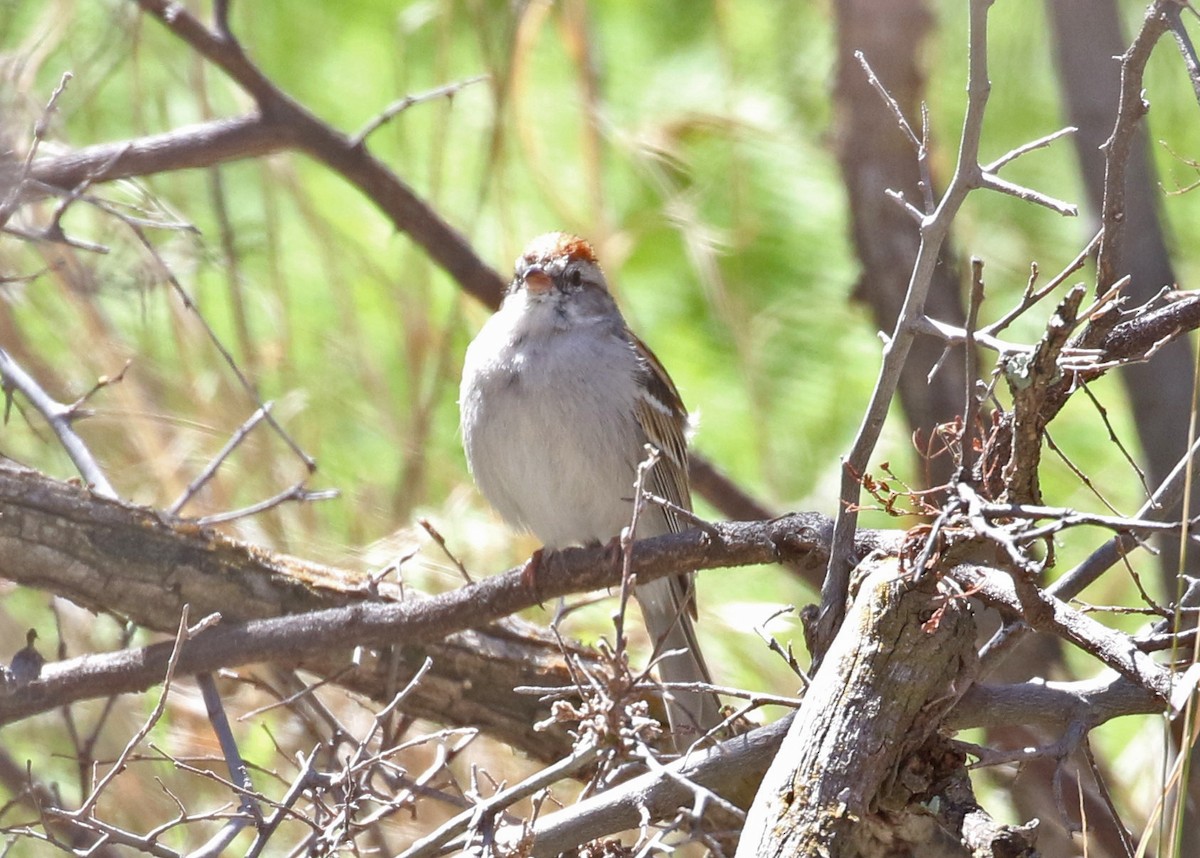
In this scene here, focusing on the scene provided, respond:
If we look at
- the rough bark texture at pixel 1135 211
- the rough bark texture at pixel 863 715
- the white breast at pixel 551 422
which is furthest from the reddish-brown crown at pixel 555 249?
the rough bark texture at pixel 863 715

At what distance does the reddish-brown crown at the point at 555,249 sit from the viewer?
3385 mm

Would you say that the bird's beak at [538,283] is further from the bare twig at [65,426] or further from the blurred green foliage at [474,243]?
the bare twig at [65,426]

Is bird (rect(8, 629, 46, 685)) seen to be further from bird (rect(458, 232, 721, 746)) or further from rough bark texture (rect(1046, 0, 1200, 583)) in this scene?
rough bark texture (rect(1046, 0, 1200, 583))

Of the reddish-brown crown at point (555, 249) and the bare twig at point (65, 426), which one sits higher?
the reddish-brown crown at point (555, 249)

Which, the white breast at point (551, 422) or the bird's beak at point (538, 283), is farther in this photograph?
the bird's beak at point (538, 283)

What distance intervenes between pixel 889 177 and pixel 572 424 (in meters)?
1.47

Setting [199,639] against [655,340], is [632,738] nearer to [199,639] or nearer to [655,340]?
[199,639]

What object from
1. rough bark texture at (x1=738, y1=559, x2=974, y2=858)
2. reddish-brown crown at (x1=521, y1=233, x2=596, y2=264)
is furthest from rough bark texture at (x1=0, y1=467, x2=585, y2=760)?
reddish-brown crown at (x1=521, y1=233, x2=596, y2=264)

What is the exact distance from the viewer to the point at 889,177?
13.0ft

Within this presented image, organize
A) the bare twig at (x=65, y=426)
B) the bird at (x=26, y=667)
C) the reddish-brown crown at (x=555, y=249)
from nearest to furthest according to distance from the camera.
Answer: the bird at (x=26, y=667) → the bare twig at (x=65, y=426) → the reddish-brown crown at (x=555, y=249)

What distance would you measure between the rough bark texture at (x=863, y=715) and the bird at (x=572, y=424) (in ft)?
3.75

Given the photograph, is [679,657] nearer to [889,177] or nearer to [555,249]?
[555,249]

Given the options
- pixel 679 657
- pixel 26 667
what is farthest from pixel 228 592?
pixel 679 657

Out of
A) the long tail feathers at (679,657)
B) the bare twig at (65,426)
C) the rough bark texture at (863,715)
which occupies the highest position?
the bare twig at (65,426)
